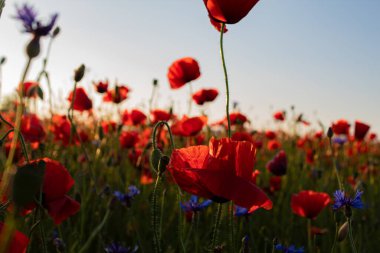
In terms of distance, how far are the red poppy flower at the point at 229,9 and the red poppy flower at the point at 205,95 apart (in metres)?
1.79

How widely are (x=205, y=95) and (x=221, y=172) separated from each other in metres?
2.10

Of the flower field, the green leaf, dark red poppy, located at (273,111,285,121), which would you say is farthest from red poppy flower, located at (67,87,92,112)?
dark red poppy, located at (273,111,285,121)

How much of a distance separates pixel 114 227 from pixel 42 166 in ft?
5.87

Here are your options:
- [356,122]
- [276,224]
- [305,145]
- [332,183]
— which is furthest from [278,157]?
[305,145]

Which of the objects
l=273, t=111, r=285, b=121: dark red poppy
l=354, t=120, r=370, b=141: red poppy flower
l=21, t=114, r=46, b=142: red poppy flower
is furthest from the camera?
l=273, t=111, r=285, b=121: dark red poppy

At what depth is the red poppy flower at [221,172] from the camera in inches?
32.0

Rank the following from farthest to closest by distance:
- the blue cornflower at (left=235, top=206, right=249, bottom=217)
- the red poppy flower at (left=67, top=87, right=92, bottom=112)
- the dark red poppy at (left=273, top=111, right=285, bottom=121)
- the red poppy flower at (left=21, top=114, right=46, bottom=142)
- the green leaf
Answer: the dark red poppy at (left=273, top=111, right=285, bottom=121) → the red poppy flower at (left=67, top=87, right=92, bottom=112) → the red poppy flower at (left=21, top=114, right=46, bottom=142) → the blue cornflower at (left=235, top=206, right=249, bottom=217) → the green leaf

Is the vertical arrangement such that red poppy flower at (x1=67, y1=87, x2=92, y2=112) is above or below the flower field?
above

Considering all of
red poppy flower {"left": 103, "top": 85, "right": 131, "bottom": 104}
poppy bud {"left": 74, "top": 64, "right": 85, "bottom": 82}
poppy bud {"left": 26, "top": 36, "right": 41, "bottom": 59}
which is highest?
red poppy flower {"left": 103, "top": 85, "right": 131, "bottom": 104}

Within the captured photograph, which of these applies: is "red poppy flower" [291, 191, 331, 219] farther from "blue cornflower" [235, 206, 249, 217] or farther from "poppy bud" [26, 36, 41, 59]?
"poppy bud" [26, 36, 41, 59]

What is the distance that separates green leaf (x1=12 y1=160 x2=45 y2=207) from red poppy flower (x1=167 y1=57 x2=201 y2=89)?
1913 millimetres

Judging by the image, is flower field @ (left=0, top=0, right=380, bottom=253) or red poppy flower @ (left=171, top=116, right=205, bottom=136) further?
red poppy flower @ (left=171, top=116, right=205, bottom=136)

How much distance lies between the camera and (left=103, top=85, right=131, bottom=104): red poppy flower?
2.84 m

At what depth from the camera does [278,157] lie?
2414 millimetres
